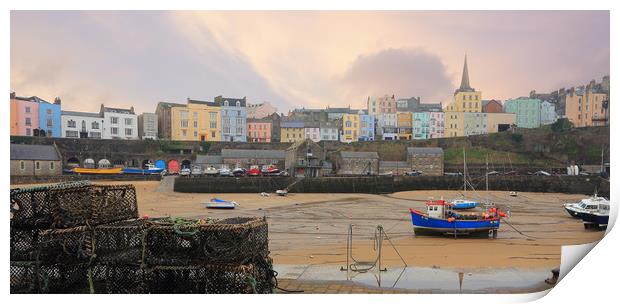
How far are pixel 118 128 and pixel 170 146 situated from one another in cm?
797

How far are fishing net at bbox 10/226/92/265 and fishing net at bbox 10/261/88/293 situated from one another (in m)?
0.08

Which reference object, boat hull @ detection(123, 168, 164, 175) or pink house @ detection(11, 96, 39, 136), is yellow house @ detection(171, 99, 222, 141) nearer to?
boat hull @ detection(123, 168, 164, 175)

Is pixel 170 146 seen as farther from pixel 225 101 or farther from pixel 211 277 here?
pixel 211 277

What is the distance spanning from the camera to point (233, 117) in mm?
55406

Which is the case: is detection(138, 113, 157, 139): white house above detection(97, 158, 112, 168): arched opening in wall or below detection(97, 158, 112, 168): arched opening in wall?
above

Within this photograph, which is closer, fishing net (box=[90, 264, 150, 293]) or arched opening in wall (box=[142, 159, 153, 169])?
fishing net (box=[90, 264, 150, 293])

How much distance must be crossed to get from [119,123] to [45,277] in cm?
5129

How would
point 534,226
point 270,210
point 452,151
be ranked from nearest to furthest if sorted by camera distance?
point 534,226, point 270,210, point 452,151

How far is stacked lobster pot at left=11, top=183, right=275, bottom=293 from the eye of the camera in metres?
4.67

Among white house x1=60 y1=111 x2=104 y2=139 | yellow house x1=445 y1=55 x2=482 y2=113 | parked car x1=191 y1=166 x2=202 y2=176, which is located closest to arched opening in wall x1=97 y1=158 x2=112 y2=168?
white house x1=60 y1=111 x2=104 y2=139

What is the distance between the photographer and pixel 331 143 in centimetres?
5166

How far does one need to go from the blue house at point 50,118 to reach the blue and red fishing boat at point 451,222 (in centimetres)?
4639
